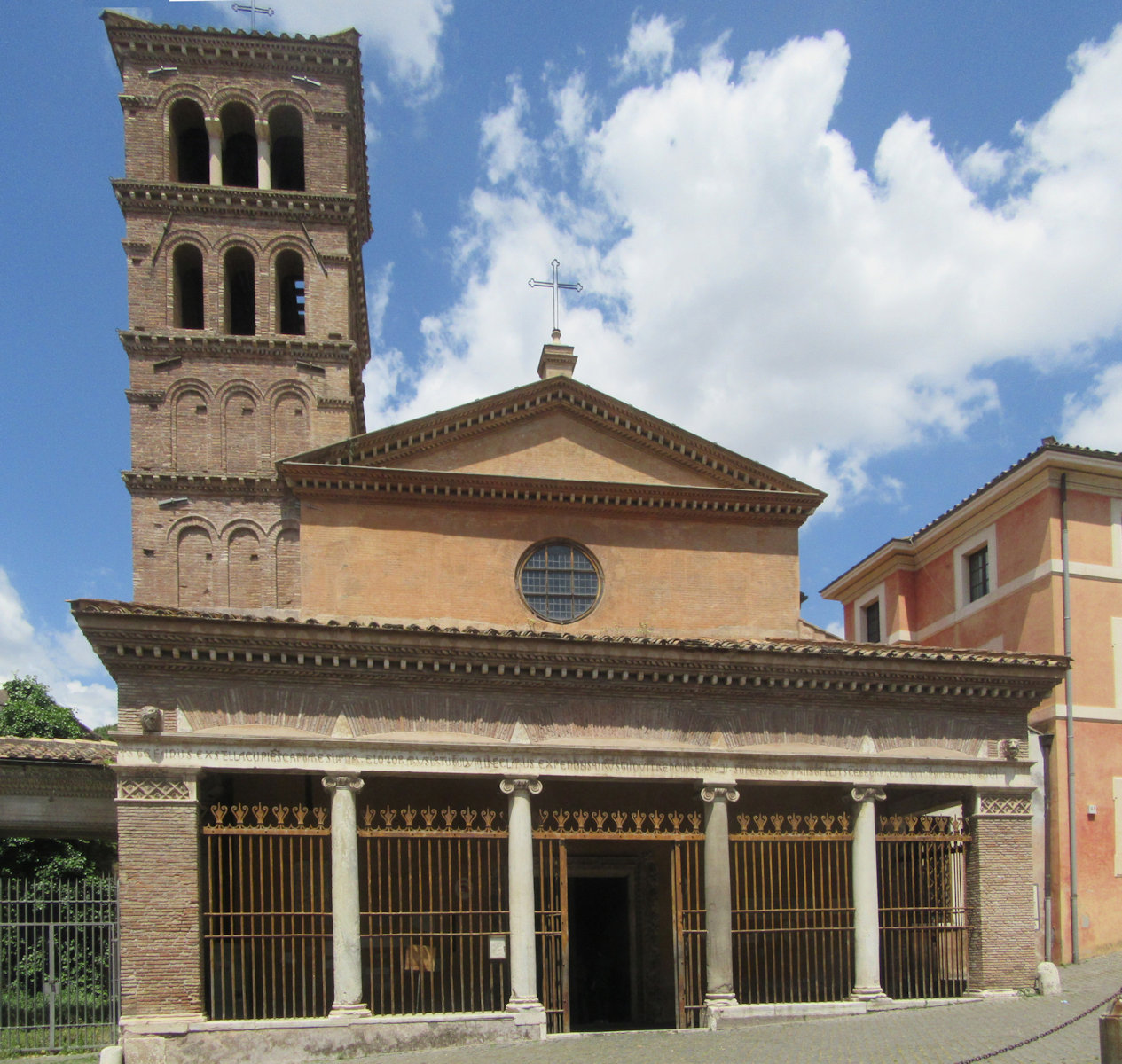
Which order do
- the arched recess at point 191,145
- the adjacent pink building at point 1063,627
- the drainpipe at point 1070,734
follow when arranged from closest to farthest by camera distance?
the drainpipe at point 1070,734, the adjacent pink building at point 1063,627, the arched recess at point 191,145

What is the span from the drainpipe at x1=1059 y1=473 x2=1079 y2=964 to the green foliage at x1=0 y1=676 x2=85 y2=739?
21.1 meters

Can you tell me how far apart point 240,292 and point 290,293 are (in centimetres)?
104

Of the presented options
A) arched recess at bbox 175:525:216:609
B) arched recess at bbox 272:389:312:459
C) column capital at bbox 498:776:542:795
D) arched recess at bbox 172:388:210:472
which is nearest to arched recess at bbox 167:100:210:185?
arched recess at bbox 172:388:210:472

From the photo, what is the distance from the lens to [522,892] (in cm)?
1359

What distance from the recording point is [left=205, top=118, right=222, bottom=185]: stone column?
21062 millimetres

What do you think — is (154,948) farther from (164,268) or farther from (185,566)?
(164,268)

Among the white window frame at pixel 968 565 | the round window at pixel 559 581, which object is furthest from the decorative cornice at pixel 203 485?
the white window frame at pixel 968 565

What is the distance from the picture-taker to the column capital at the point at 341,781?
43.3 ft

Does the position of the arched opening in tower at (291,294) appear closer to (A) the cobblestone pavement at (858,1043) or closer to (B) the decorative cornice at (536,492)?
(B) the decorative cornice at (536,492)

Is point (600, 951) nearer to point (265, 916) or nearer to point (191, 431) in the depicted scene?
point (265, 916)

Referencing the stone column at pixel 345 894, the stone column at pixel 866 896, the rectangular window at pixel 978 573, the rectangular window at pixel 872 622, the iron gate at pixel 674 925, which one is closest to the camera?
the stone column at pixel 345 894

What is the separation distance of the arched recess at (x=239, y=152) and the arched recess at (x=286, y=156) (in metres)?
0.37

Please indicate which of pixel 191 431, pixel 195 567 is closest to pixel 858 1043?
pixel 195 567

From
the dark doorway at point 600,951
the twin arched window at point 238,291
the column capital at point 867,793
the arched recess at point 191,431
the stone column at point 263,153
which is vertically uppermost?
the stone column at point 263,153
